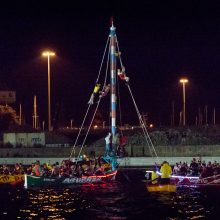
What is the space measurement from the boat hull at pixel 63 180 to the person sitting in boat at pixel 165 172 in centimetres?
740

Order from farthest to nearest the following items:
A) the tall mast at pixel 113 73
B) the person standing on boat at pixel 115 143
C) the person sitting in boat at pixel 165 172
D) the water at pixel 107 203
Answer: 1. the person standing on boat at pixel 115 143
2. the tall mast at pixel 113 73
3. the person sitting in boat at pixel 165 172
4. the water at pixel 107 203

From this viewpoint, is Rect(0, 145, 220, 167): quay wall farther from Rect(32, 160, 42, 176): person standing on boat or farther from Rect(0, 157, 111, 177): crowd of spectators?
Rect(32, 160, 42, 176): person standing on boat

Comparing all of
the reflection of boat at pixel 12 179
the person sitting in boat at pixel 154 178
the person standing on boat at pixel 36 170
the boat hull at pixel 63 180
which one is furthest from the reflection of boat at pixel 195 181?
the reflection of boat at pixel 12 179

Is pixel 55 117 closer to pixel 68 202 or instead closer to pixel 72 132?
pixel 72 132

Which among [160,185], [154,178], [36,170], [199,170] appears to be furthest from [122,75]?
[160,185]

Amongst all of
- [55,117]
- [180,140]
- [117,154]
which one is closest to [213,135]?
[180,140]

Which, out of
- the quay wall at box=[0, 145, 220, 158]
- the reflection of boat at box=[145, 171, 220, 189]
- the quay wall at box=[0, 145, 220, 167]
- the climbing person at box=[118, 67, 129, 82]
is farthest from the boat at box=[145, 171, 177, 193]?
the quay wall at box=[0, 145, 220, 158]

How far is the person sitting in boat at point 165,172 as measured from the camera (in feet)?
128

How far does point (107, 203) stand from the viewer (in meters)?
35.7

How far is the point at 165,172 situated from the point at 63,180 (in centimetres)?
975

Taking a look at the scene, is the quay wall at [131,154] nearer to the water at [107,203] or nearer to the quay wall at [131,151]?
the quay wall at [131,151]

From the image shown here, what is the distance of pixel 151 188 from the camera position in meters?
40.4

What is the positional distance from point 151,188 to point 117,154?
28.9 ft

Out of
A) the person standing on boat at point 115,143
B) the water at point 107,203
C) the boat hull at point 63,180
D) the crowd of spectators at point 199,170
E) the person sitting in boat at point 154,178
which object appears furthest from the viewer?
the person standing on boat at point 115,143
